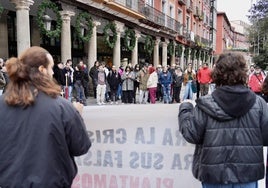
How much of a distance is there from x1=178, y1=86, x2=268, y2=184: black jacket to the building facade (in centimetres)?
1288

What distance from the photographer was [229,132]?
2713mm

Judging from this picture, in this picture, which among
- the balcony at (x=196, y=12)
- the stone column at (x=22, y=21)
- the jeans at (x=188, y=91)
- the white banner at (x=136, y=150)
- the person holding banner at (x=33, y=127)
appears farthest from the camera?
the balcony at (x=196, y=12)

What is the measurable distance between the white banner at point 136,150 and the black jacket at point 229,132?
120 cm

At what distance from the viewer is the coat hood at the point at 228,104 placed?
8.80 feet

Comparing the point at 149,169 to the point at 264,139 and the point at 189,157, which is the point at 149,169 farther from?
the point at 264,139

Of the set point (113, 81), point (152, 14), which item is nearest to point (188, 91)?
point (113, 81)

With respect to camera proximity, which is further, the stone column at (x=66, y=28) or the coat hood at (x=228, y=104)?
the stone column at (x=66, y=28)

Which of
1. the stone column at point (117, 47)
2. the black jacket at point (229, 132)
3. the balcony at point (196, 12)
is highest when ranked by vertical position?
the balcony at point (196, 12)

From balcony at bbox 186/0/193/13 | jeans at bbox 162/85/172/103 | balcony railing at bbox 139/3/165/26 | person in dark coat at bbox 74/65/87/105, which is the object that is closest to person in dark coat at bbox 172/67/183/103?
jeans at bbox 162/85/172/103

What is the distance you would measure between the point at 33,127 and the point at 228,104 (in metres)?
1.25

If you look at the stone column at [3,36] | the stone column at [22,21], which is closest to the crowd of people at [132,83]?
the stone column at [22,21]

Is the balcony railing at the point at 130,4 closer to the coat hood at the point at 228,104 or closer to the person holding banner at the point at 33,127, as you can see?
the coat hood at the point at 228,104

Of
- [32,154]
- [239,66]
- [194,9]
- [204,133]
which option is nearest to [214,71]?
[239,66]

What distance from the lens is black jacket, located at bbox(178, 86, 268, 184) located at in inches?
106
